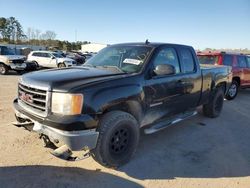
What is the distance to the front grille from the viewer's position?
341 centimetres

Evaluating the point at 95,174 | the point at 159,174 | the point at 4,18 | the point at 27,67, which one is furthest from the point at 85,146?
the point at 4,18

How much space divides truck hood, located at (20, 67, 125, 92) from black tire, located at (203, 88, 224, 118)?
3.64m

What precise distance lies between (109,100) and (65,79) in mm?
677

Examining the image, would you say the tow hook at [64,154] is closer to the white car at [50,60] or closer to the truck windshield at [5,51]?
the truck windshield at [5,51]

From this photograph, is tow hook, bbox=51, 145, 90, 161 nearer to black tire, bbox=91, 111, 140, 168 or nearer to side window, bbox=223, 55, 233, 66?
black tire, bbox=91, 111, 140, 168

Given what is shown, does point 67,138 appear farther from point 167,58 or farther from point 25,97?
point 167,58

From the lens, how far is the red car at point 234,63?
32.4ft

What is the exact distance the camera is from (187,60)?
547cm

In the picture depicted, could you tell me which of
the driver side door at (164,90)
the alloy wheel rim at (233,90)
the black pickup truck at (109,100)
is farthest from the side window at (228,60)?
the driver side door at (164,90)

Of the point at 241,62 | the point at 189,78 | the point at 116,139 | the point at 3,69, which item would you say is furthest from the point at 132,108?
the point at 3,69

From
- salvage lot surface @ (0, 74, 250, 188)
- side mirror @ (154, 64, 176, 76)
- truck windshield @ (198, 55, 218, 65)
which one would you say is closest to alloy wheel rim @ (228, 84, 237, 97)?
truck windshield @ (198, 55, 218, 65)

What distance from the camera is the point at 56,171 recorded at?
3.68m

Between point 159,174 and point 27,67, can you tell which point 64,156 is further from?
point 27,67

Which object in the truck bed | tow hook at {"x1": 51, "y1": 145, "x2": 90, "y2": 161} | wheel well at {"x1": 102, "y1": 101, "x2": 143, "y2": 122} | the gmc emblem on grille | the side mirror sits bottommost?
tow hook at {"x1": 51, "y1": 145, "x2": 90, "y2": 161}
